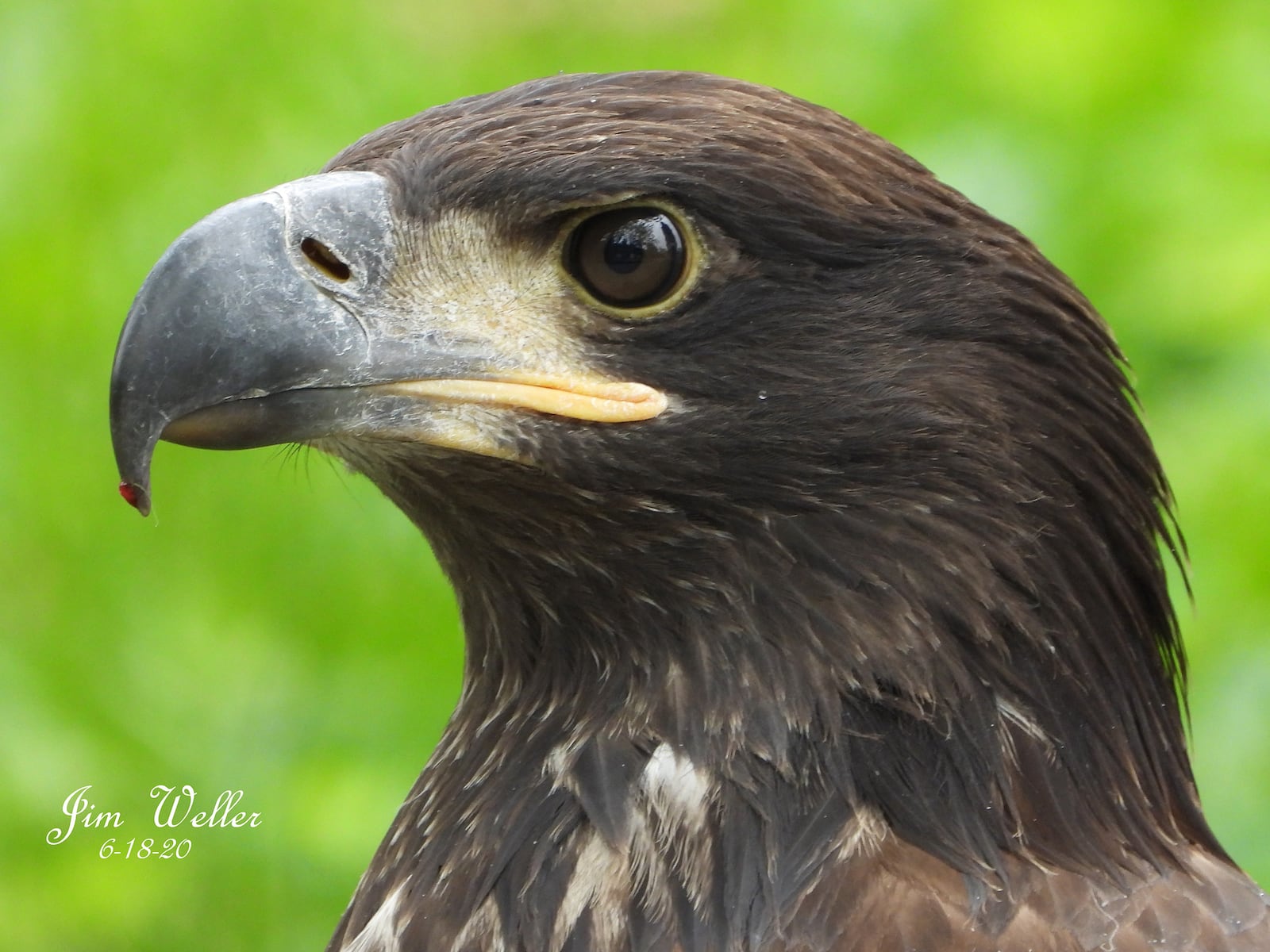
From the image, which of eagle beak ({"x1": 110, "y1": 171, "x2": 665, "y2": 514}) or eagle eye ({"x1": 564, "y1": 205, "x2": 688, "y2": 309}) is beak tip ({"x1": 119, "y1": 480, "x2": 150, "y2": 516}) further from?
eagle eye ({"x1": 564, "y1": 205, "x2": 688, "y2": 309})

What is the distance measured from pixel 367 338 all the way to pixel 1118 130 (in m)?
3.36

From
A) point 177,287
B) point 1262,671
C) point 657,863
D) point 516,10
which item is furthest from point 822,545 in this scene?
point 516,10

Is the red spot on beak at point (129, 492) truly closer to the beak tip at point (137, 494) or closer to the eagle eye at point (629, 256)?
the beak tip at point (137, 494)

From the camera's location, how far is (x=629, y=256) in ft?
9.20

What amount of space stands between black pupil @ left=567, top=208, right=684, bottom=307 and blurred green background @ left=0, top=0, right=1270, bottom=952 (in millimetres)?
1470

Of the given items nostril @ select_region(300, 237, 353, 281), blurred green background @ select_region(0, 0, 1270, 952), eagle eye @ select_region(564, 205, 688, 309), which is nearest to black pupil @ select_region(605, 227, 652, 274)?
eagle eye @ select_region(564, 205, 688, 309)

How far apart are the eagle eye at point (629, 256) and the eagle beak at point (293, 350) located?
13cm

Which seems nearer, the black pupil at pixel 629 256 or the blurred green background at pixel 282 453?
the black pupil at pixel 629 256

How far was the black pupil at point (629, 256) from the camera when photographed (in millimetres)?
2793

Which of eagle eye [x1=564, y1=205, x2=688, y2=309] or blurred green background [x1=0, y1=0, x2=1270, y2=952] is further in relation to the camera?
blurred green background [x1=0, y1=0, x2=1270, y2=952]

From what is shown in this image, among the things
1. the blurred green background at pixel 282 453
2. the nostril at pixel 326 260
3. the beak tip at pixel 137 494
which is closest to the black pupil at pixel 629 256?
the nostril at pixel 326 260

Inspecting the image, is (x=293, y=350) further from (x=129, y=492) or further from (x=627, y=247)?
(x=627, y=247)

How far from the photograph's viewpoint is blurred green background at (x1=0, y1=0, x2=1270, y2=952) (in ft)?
14.6

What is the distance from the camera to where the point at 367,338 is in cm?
281
